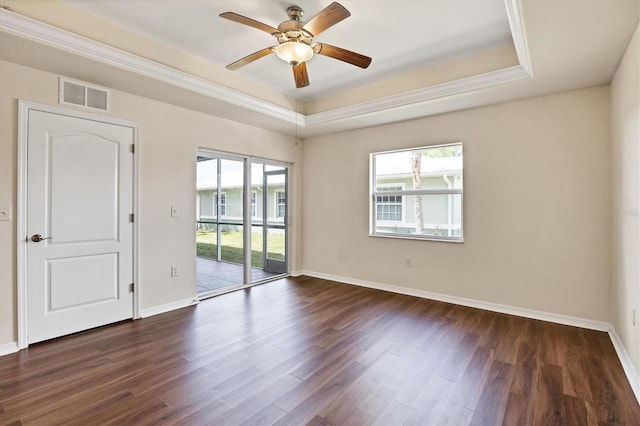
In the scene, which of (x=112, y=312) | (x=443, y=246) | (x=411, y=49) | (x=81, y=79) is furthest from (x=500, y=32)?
(x=112, y=312)

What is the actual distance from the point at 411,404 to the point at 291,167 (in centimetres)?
428

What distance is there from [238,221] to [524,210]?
385 cm

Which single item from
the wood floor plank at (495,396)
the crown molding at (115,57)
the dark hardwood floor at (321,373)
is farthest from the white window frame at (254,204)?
the wood floor plank at (495,396)

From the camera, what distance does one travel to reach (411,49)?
10.8 ft

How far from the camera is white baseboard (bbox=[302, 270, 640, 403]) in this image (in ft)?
7.56

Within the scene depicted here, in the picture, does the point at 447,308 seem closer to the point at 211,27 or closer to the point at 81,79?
the point at 211,27

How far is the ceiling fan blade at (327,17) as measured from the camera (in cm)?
210

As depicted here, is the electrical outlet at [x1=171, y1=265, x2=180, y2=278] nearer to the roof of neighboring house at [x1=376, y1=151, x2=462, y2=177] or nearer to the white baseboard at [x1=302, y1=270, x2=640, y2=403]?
the white baseboard at [x1=302, y1=270, x2=640, y2=403]

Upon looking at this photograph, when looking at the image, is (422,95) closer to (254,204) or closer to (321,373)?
(254,204)

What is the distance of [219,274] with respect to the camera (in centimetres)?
516

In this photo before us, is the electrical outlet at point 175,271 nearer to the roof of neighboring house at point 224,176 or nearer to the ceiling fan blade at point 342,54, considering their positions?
the roof of neighboring house at point 224,176

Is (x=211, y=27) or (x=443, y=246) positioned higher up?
(x=211, y=27)

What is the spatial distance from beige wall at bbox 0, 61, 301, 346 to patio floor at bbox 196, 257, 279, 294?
65cm

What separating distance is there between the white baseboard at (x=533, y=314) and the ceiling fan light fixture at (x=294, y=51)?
335cm
